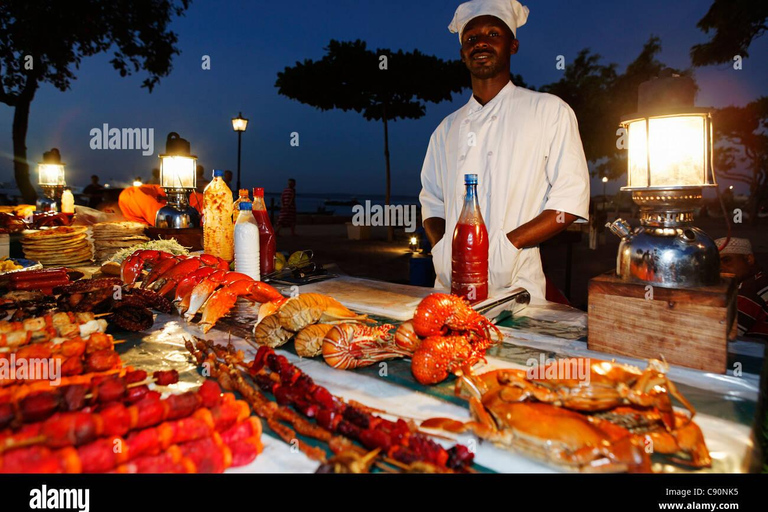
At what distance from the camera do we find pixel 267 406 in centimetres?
120

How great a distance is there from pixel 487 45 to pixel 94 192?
52.7 feet

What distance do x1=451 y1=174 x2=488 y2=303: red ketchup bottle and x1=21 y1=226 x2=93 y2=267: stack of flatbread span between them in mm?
3472

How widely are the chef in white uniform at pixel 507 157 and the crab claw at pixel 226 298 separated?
169 centimetres

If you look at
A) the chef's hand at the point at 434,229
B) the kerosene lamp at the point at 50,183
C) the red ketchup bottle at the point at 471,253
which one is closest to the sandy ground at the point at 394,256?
the chef's hand at the point at 434,229

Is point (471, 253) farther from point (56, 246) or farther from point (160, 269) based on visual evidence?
point (56, 246)

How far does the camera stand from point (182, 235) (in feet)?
12.9

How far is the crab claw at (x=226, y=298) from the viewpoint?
1.97 meters

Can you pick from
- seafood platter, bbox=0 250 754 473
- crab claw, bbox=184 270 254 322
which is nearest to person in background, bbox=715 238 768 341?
seafood platter, bbox=0 250 754 473

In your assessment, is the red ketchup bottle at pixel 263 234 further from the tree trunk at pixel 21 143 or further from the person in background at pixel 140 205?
the tree trunk at pixel 21 143

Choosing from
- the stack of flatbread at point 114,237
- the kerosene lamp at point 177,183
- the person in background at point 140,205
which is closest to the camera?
the stack of flatbread at point 114,237

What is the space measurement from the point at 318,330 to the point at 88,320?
1.08m

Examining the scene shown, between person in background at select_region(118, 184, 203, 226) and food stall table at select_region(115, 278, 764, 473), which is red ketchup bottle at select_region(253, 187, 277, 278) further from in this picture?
person in background at select_region(118, 184, 203, 226)

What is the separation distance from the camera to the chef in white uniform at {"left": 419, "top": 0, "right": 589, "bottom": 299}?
3070 millimetres
